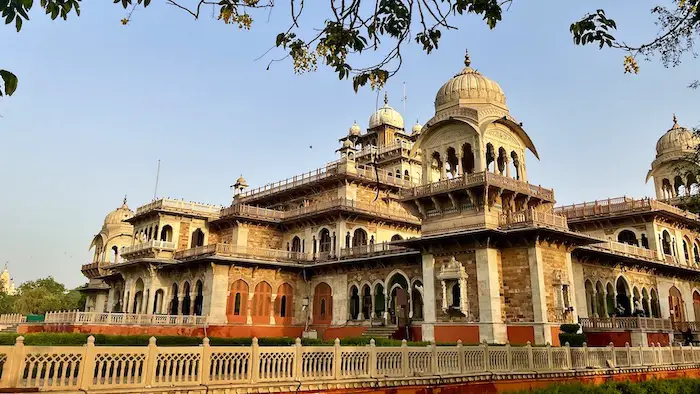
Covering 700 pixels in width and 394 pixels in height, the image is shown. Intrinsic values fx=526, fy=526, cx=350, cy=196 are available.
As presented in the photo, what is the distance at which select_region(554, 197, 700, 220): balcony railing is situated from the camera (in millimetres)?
31406

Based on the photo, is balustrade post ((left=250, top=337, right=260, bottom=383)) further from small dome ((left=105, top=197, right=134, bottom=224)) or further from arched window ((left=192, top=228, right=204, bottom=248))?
small dome ((left=105, top=197, right=134, bottom=224))

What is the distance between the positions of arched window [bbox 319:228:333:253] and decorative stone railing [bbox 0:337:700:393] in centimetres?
1978

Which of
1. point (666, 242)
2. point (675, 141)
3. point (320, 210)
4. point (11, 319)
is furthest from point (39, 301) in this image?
point (675, 141)

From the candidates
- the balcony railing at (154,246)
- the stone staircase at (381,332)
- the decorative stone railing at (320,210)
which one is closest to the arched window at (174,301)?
the balcony railing at (154,246)

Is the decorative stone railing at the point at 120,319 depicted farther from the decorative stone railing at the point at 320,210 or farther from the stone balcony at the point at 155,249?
the decorative stone railing at the point at 320,210

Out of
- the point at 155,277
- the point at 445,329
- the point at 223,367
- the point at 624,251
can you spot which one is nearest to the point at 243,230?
the point at 155,277

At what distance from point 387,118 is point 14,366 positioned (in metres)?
44.1

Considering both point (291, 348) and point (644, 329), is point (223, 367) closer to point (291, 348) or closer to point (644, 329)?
point (291, 348)

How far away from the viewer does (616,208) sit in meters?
32.5

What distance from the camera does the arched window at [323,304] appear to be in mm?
31233

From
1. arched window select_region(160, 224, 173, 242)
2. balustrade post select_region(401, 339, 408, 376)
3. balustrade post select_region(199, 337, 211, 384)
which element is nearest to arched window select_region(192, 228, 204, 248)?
arched window select_region(160, 224, 173, 242)

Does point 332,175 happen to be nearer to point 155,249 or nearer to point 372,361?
point 155,249

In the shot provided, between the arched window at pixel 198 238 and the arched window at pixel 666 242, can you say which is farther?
the arched window at pixel 198 238

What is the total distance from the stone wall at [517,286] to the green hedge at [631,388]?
9.17 m
